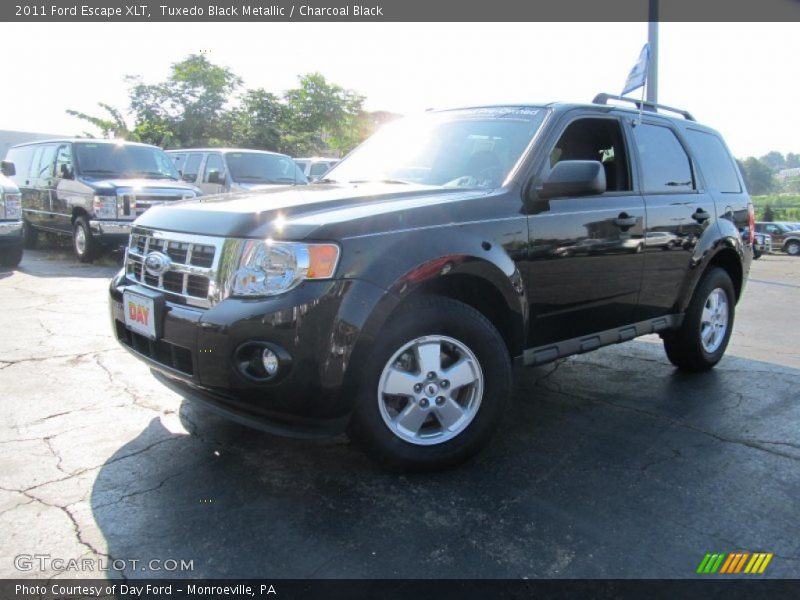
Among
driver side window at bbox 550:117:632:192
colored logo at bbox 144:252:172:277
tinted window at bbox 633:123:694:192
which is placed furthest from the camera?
tinted window at bbox 633:123:694:192

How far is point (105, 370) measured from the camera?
4.54m

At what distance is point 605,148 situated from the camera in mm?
4230

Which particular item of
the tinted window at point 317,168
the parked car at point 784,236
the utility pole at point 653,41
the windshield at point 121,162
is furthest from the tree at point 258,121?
the parked car at point 784,236

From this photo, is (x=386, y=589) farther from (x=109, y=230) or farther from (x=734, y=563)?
(x=109, y=230)

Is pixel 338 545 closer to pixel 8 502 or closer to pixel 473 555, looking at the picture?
pixel 473 555

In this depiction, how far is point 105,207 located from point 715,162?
8.16 metres

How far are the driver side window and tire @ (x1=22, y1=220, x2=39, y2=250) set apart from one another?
11016 mm

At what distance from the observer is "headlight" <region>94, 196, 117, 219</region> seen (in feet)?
30.8

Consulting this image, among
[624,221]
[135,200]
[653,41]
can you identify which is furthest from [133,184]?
[653,41]

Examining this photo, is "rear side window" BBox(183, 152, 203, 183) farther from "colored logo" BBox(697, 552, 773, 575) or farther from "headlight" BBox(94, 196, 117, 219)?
"colored logo" BBox(697, 552, 773, 575)

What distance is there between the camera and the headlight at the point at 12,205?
885 centimetres

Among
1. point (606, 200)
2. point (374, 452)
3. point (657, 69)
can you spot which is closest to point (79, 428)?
point (374, 452)

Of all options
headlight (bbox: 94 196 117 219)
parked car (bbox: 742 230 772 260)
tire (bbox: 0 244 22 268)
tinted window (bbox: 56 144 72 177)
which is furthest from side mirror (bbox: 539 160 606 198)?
parked car (bbox: 742 230 772 260)

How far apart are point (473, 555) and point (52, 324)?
493 cm
